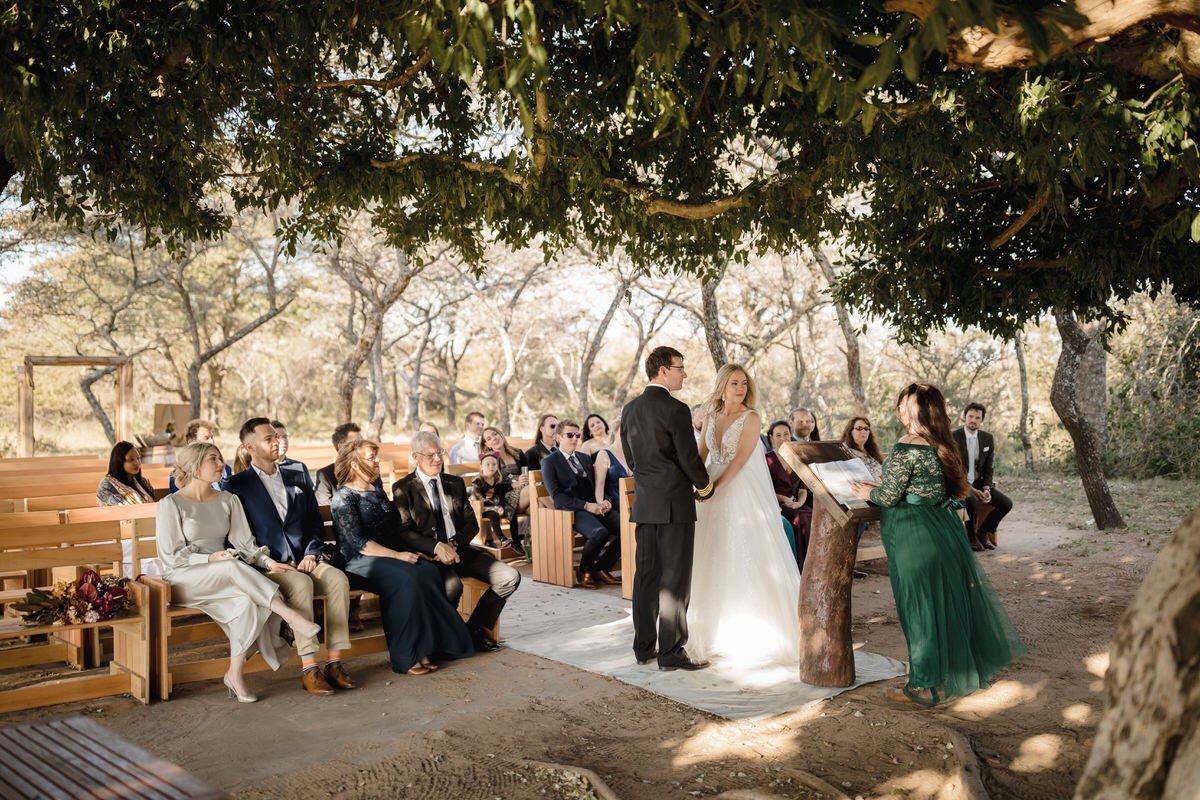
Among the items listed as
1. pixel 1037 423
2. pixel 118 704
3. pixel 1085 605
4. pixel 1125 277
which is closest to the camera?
pixel 118 704

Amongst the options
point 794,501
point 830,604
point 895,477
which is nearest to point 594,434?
point 794,501

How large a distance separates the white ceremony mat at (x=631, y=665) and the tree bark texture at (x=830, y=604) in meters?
0.11

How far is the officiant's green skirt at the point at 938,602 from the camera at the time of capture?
5.33 m

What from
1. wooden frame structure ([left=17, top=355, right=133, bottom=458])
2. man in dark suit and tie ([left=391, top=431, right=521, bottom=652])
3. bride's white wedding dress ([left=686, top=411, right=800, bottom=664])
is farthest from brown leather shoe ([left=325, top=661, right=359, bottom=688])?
wooden frame structure ([left=17, top=355, right=133, bottom=458])

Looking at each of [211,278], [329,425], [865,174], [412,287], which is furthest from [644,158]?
[329,425]

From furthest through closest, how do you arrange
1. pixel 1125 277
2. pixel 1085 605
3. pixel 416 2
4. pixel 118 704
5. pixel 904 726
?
pixel 1085 605 → pixel 1125 277 → pixel 118 704 → pixel 904 726 → pixel 416 2

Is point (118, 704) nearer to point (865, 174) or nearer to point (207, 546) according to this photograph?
point (207, 546)

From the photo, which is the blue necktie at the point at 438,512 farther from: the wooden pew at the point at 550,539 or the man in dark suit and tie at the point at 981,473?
the man in dark suit and tie at the point at 981,473

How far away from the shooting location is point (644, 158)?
7.86 meters

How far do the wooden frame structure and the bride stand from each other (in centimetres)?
1418

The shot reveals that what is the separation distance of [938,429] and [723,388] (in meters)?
1.85

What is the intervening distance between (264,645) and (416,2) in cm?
389

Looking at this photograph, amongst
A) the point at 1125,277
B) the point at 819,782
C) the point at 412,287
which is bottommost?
the point at 819,782

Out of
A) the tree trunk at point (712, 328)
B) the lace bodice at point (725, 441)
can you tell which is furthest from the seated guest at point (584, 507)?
the tree trunk at point (712, 328)
